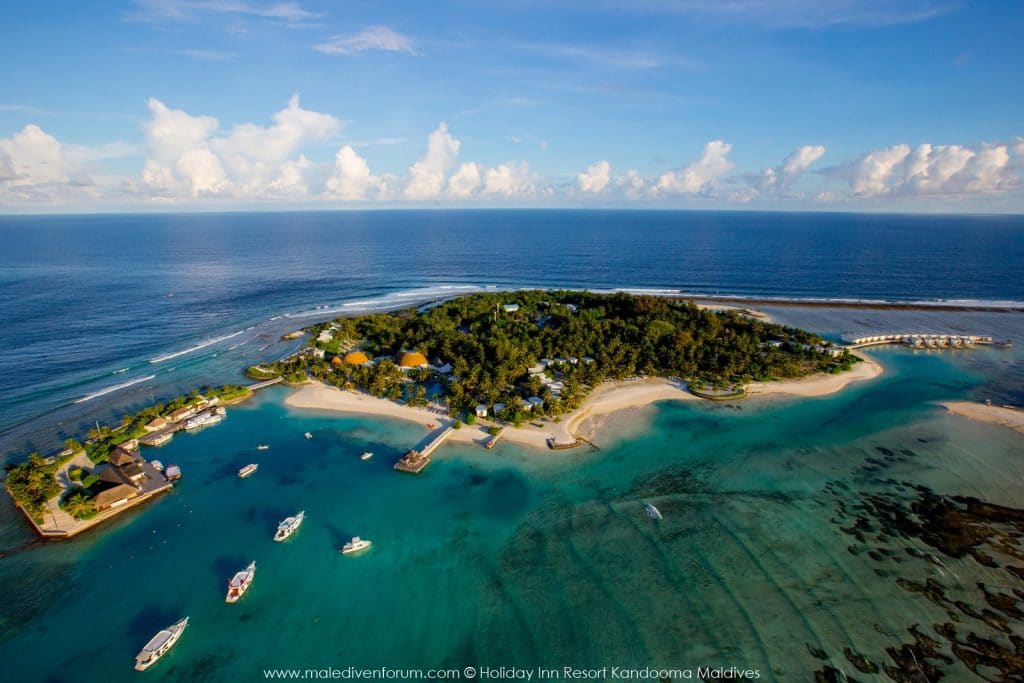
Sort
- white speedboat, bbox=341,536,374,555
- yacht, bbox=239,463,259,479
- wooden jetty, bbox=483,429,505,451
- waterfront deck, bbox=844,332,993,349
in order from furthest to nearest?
waterfront deck, bbox=844,332,993,349 < wooden jetty, bbox=483,429,505,451 < yacht, bbox=239,463,259,479 < white speedboat, bbox=341,536,374,555

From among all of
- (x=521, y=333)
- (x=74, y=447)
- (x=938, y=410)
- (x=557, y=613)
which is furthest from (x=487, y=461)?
(x=938, y=410)

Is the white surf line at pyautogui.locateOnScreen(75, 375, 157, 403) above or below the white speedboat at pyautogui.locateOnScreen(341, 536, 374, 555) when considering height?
below

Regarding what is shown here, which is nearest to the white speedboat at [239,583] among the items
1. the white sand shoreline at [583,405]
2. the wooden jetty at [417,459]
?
the wooden jetty at [417,459]

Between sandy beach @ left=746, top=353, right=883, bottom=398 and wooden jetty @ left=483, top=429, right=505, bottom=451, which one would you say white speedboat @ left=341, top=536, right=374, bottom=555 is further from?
sandy beach @ left=746, top=353, right=883, bottom=398

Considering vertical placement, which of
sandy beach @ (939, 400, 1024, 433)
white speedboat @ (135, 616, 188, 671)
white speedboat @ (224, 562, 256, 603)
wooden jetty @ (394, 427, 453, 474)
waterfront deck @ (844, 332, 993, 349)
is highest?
waterfront deck @ (844, 332, 993, 349)

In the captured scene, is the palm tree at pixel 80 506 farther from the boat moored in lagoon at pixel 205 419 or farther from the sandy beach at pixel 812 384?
the sandy beach at pixel 812 384

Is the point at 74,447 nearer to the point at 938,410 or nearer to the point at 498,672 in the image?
the point at 498,672

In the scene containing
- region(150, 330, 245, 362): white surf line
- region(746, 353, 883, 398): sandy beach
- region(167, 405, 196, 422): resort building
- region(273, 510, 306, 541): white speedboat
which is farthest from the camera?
region(150, 330, 245, 362): white surf line

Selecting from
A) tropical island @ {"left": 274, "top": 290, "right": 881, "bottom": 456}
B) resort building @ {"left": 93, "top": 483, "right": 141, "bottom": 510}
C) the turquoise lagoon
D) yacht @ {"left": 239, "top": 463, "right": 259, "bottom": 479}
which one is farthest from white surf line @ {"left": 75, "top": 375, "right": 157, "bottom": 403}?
yacht @ {"left": 239, "top": 463, "right": 259, "bottom": 479}

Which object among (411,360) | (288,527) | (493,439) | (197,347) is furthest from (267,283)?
(288,527)
